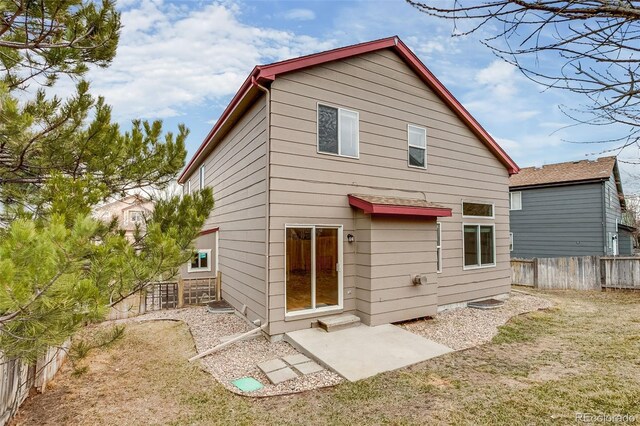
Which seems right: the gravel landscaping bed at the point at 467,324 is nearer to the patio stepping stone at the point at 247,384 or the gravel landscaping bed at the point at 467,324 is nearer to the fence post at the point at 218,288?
the patio stepping stone at the point at 247,384

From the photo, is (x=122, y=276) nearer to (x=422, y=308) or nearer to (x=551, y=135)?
(x=551, y=135)

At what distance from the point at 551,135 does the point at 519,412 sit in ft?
10.5

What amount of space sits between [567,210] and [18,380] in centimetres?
2008

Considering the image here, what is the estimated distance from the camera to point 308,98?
6.78 meters

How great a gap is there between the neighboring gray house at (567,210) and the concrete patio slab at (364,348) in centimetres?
1412

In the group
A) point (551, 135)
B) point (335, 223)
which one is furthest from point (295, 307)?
point (551, 135)

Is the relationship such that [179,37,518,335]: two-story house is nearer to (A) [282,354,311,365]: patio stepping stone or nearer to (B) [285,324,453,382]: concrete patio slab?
(B) [285,324,453,382]: concrete patio slab

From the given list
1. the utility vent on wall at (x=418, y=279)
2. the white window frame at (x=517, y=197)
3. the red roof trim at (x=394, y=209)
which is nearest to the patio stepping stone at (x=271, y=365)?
the red roof trim at (x=394, y=209)

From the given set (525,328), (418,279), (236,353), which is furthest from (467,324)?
(236,353)

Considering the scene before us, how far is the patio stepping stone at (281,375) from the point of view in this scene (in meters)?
4.68

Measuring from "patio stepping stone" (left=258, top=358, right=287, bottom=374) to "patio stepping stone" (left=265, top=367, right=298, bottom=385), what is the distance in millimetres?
86

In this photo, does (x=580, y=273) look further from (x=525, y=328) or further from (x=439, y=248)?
(x=439, y=248)

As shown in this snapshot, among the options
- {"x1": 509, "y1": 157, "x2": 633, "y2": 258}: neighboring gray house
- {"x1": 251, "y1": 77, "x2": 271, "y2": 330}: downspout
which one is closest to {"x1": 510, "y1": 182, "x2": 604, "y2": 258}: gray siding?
{"x1": 509, "y1": 157, "x2": 633, "y2": 258}: neighboring gray house

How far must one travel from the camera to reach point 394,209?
269 inches
